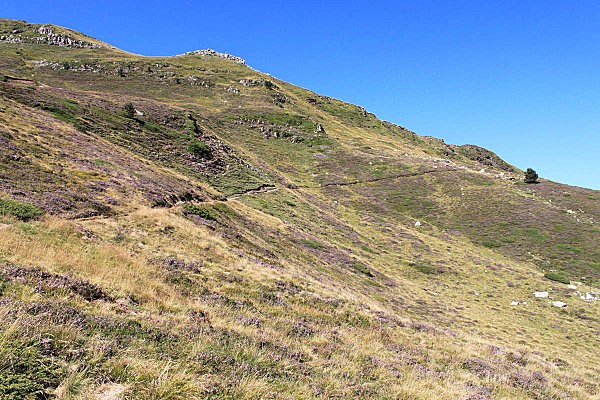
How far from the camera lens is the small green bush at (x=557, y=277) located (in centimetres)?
3794

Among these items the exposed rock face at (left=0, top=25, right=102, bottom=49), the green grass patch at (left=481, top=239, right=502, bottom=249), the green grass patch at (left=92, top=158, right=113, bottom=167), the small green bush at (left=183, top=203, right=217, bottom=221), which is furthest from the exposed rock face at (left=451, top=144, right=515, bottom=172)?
the exposed rock face at (left=0, top=25, right=102, bottom=49)

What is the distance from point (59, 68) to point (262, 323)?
5012 inches

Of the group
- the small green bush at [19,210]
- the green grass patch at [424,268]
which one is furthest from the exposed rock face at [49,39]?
the green grass patch at [424,268]

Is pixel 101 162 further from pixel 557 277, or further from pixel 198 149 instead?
pixel 557 277

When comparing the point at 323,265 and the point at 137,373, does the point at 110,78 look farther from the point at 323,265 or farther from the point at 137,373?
the point at 137,373

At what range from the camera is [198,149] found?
163 ft

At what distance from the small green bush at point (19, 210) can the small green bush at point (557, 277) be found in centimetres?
4961

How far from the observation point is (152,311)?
8852 mm

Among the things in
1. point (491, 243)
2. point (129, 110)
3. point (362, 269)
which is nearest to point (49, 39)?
point (129, 110)

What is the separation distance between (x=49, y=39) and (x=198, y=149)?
135 m

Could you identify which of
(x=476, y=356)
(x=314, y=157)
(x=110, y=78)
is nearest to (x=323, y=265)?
(x=476, y=356)

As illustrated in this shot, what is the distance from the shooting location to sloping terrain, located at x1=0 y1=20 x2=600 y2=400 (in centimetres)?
639

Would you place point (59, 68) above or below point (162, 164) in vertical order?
above

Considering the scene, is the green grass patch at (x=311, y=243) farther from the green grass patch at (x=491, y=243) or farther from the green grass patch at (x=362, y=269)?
the green grass patch at (x=491, y=243)
